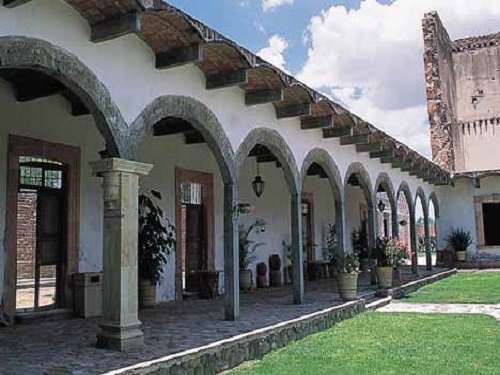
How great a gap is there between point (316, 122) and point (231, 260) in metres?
3.49

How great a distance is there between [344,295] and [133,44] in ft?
18.4

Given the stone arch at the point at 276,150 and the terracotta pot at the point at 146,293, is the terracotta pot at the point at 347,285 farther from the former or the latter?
the terracotta pot at the point at 146,293

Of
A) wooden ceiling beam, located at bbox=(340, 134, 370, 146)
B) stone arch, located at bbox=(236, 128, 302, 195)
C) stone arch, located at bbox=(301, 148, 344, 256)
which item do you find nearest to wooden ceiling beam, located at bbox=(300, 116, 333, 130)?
stone arch, located at bbox=(301, 148, 344, 256)

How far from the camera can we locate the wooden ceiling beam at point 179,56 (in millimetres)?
6262

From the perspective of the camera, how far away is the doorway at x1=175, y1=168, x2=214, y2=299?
10562 millimetres

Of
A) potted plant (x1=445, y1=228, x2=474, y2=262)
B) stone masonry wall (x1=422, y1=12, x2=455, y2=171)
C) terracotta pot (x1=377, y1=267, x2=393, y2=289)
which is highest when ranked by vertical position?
stone masonry wall (x1=422, y1=12, x2=455, y2=171)

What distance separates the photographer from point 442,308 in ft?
33.1

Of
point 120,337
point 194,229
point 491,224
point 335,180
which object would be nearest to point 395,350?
point 120,337

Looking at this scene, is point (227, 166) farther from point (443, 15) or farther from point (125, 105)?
point (443, 15)

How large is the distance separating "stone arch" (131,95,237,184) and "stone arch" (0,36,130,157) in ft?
0.87

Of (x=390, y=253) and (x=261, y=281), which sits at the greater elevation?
(x=390, y=253)

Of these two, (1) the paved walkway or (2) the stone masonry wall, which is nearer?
(1) the paved walkway

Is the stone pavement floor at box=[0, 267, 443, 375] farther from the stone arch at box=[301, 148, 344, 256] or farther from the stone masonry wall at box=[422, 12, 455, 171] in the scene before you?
the stone masonry wall at box=[422, 12, 455, 171]

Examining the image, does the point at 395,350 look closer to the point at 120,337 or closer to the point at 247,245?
the point at 120,337
